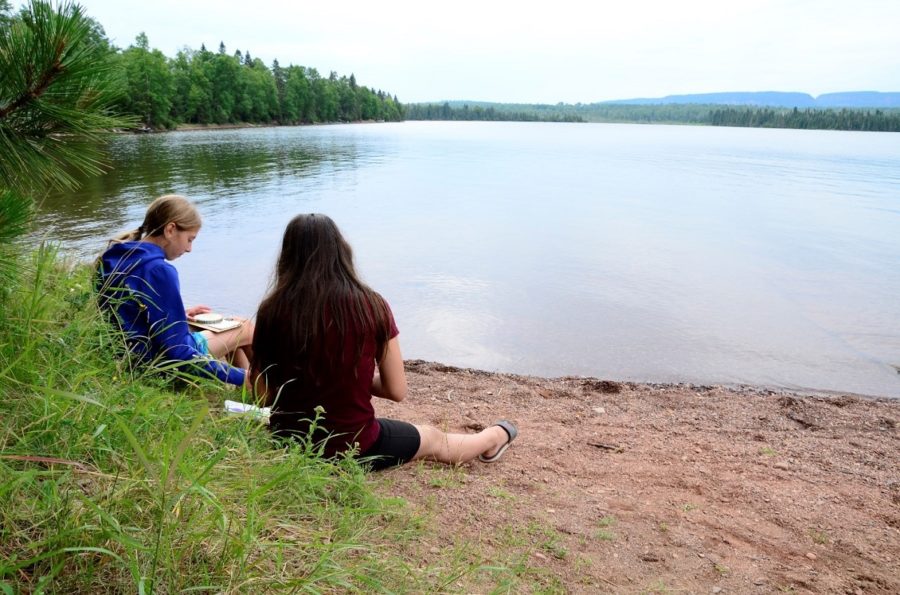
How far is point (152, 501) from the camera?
1.86 metres

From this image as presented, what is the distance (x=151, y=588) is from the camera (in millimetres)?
1546

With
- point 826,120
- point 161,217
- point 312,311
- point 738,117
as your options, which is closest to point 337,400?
point 312,311

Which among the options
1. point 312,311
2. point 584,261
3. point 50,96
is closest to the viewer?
point 50,96

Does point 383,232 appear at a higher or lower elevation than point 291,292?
lower

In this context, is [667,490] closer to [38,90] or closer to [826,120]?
[38,90]

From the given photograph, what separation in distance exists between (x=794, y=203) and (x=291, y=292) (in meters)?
23.0

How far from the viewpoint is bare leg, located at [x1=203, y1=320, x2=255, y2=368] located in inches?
186

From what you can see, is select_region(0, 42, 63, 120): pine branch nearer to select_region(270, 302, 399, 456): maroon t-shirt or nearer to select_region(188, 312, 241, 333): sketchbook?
select_region(270, 302, 399, 456): maroon t-shirt

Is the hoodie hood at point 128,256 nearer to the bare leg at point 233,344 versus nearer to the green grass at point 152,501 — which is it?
the green grass at point 152,501

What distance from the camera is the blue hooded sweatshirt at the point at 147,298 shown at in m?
3.74

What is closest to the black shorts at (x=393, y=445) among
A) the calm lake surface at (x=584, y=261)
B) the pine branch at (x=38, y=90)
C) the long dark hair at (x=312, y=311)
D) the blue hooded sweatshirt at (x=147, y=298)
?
the long dark hair at (x=312, y=311)

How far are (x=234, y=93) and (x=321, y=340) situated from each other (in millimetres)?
86714

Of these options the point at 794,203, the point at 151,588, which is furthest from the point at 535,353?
the point at 794,203

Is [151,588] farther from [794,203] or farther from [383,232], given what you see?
[794,203]
